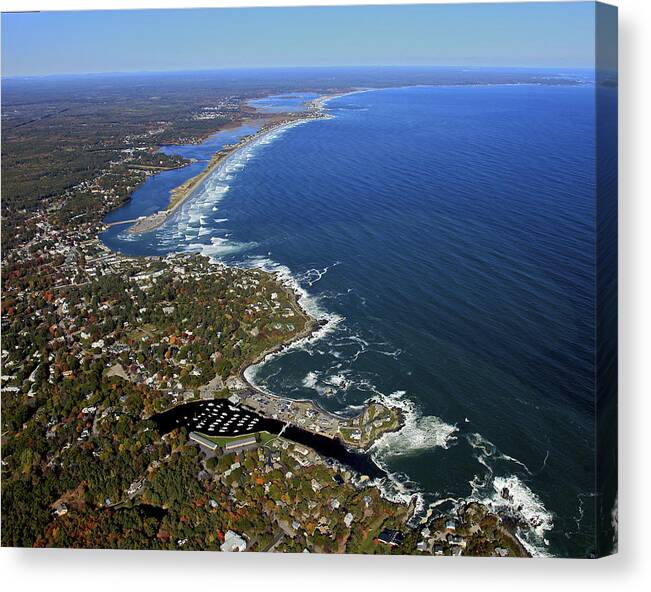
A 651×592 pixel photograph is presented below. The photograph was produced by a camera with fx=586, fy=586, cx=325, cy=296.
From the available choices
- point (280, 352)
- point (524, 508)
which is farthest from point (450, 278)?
point (524, 508)

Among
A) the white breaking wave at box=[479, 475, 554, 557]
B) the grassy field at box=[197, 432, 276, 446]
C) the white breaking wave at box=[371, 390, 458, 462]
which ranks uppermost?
the grassy field at box=[197, 432, 276, 446]

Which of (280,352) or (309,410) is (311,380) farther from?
(280,352)

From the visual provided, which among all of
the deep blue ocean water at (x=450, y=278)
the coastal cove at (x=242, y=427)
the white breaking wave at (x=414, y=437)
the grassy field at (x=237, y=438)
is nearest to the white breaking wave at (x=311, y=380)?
the deep blue ocean water at (x=450, y=278)

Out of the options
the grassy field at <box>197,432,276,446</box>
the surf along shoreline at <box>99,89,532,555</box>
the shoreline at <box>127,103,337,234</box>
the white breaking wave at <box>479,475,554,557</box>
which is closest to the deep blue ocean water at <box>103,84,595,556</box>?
the white breaking wave at <box>479,475,554,557</box>

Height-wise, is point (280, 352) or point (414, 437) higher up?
point (280, 352)

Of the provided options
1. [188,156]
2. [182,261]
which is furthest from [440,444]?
[188,156]

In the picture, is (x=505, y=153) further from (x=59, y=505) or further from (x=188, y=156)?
(x=59, y=505)

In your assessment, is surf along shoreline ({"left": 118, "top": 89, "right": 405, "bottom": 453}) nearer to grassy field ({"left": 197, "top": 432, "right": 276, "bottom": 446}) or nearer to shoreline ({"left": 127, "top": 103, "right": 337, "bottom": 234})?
grassy field ({"left": 197, "top": 432, "right": 276, "bottom": 446})


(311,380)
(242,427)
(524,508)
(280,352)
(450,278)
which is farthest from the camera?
(450,278)
